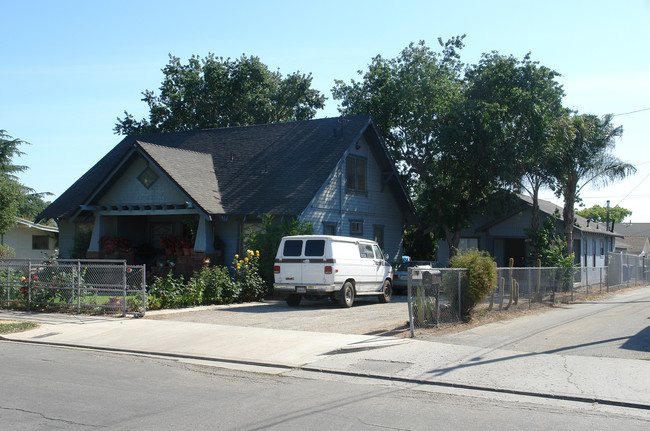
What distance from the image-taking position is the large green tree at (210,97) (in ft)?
132

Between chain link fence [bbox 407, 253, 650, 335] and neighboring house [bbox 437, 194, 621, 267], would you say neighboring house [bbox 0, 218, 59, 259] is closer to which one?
neighboring house [bbox 437, 194, 621, 267]

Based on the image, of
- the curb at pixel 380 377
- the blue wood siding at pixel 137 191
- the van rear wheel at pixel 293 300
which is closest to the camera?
the curb at pixel 380 377

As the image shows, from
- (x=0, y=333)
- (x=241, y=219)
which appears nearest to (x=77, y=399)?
(x=0, y=333)

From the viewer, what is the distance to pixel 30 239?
131ft

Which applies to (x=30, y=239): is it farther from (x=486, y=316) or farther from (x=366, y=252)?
(x=486, y=316)

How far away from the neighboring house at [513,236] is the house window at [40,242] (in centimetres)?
2524

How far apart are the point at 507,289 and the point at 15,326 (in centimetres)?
1295

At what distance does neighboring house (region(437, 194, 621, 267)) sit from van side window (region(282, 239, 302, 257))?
17355 millimetres

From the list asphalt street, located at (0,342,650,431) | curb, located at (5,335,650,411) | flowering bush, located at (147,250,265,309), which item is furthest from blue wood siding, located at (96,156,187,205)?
asphalt street, located at (0,342,650,431)

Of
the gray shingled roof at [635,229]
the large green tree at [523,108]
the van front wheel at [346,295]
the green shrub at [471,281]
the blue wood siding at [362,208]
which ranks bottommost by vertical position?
the van front wheel at [346,295]

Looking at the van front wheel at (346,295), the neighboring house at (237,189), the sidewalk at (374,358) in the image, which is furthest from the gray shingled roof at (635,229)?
the sidewalk at (374,358)

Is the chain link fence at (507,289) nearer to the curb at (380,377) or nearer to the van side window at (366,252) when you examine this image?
the van side window at (366,252)

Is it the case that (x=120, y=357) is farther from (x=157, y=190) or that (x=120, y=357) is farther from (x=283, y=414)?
(x=157, y=190)

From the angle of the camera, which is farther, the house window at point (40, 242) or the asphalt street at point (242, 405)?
the house window at point (40, 242)
